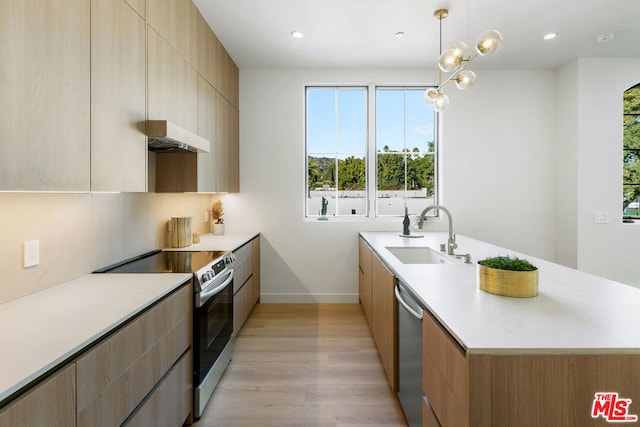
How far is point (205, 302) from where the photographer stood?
1.95 m

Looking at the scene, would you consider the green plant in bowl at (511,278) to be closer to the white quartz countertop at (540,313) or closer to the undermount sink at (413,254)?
the white quartz countertop at (540,313)

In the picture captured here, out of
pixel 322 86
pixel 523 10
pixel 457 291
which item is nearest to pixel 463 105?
pixel 523 10

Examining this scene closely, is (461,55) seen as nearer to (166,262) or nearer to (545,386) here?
(545,386)

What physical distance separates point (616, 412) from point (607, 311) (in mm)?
421

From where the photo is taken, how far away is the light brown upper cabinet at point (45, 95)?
105 cm

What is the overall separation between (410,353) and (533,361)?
0.83 meters

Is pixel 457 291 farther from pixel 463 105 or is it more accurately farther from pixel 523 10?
pixel 463 105

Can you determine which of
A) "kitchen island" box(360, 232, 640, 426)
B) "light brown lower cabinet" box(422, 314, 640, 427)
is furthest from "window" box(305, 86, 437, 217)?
"light brown lower cabinet" box(422, 314, 640, 427)


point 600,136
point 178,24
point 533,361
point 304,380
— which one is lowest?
point 304,380

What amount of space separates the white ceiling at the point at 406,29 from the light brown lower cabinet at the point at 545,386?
8.58ft

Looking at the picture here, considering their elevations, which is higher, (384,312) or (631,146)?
(631,146)

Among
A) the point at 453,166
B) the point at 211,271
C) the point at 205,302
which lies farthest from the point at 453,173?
the point at 205,302

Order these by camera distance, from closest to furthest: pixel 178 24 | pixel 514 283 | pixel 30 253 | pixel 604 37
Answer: pixel 514 283, pixel 30 253, pixel 178 24, pixel 604 37

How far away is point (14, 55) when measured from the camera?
3.51 feet
